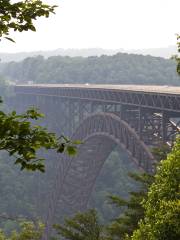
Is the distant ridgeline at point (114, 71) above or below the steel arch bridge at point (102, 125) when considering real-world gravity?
above

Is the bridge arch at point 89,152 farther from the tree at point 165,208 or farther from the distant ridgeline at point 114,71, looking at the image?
the distant ridgeline at point 114,71

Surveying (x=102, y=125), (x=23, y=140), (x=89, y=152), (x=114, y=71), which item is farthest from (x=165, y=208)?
(x=114, y=71)

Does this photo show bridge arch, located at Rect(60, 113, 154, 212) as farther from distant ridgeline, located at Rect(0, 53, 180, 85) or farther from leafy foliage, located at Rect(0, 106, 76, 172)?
distant ridgeline, located at Rect(0, 53, 180, 85)

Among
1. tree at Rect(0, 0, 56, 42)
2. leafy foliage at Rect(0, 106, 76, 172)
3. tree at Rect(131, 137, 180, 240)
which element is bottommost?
tree at Rect(131, 137, 180, 240)

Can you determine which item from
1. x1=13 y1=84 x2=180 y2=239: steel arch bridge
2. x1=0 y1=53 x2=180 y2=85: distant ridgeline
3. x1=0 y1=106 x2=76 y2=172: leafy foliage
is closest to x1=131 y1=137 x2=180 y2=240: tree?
x1=0 y1=106 x2=76 y2=172: leafy foliage

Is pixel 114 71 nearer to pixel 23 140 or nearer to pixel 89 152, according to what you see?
pixel 89 152

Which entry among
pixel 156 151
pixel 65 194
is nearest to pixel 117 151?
pixel 65 194

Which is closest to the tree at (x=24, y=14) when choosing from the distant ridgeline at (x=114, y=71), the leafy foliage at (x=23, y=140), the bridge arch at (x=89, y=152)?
the leafy foliage at (x=23, y=140)
